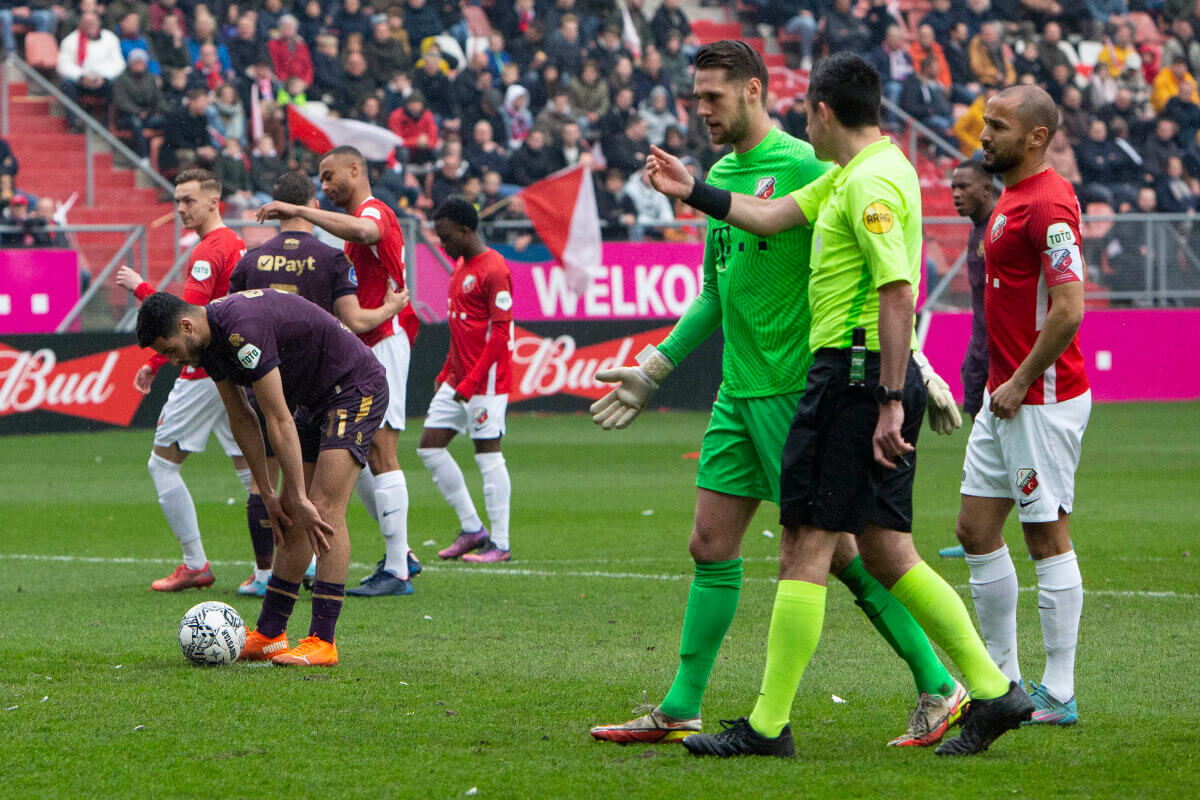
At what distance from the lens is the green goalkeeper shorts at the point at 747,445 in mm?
4707

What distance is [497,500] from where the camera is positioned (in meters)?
9.51

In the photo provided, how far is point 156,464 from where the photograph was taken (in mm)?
8367

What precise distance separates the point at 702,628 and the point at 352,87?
18.1 metres

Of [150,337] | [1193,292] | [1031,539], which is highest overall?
[150,337]

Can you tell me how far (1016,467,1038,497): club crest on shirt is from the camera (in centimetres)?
506

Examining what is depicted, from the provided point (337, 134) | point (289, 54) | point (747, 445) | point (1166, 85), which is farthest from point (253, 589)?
point (1166, 85)

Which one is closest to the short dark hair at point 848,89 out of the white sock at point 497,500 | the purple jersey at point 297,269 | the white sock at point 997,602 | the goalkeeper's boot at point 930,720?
the white sock at point 997,602

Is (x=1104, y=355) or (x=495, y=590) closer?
(x=495, y=590)

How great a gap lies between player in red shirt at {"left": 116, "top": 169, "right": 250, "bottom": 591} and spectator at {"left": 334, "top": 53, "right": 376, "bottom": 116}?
13.4 metres

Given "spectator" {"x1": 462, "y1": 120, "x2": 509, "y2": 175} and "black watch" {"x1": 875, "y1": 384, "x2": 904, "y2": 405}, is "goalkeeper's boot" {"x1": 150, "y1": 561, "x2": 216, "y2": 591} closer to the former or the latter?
"black watch" {"x1": 875, "y1": 384, "x2": 904, "y2": 405}

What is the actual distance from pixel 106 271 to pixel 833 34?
13295mm

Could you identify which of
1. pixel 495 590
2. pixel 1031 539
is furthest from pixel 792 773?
pixel 495 590

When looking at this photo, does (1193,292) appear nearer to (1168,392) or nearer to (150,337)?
(1168,392)

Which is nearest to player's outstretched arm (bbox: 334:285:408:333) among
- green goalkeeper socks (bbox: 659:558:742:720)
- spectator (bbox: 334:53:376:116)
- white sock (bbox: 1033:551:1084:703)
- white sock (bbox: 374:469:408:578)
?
white sock (bbox: 374:469:408:578)
